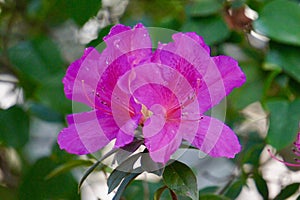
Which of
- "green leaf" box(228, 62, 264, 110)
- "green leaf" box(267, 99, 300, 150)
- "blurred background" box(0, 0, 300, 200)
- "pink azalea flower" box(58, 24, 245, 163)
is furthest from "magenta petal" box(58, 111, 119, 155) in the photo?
"green leaf" box(228, 62, 264, 110)

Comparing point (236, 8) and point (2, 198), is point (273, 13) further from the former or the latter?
point (2, 198)

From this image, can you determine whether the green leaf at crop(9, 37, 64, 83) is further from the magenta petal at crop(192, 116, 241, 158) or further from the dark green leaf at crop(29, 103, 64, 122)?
the magenta petal at crop(192, 116, 241, 158)

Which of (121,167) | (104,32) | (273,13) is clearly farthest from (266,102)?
(121,167)

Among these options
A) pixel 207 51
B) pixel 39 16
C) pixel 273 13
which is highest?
pixel 207 51

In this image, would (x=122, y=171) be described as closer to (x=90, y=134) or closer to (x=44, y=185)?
(x=90, y=134)

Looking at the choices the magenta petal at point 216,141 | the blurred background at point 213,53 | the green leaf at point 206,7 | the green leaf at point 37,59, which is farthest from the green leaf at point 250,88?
the magenta petal at point 216,141

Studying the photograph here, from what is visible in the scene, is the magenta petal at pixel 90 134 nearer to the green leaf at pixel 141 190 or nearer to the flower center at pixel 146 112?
the flower center at pixel 146 112
